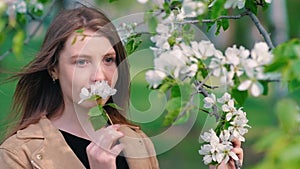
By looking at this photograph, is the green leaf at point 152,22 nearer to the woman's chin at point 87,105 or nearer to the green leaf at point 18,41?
the green leaf at point 18,41

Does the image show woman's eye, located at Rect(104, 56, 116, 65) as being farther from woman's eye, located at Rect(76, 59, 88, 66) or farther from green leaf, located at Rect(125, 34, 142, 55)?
green leaf, located at Rect(125, 34, 142, 55)

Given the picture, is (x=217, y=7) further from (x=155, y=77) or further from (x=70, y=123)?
(x=70, y=123)

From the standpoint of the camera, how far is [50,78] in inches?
121

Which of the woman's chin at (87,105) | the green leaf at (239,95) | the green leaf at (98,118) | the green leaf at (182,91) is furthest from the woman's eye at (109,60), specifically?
the green leaf at (182,91)

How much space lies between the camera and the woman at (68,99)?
278cm

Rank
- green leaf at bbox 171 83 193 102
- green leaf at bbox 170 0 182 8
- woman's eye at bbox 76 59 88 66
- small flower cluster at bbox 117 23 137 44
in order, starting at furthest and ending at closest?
1. woman's eye at bbox 76 59 88 66
2. small flower cluster at bbox 117 23 137 44
3. green leaf at bbox 170 0 182 8
4. green leaf at bbox 171 83 193 102

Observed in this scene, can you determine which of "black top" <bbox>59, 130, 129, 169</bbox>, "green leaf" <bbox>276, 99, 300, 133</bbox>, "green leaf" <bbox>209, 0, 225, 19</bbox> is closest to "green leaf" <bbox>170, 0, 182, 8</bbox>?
"green leaf" <bbox>209, 0, 225, 19</bbox>

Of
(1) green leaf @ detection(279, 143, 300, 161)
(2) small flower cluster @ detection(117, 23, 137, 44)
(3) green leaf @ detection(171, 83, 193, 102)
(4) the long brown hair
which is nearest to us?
(1) green leaf @ detection(279, 143, 300, 161)

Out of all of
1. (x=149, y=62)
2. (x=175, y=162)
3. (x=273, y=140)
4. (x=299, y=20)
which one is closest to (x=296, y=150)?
(x=273, y=140)

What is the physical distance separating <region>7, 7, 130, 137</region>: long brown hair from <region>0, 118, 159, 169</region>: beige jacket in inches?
2.8

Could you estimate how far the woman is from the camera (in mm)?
2783

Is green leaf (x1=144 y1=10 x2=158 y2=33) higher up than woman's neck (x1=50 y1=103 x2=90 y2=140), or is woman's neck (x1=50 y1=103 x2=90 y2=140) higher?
green leaf (x1=144 y1=10 x2=158 y2=33)

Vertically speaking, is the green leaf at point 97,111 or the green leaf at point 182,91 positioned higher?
the green leaf at point 182,91

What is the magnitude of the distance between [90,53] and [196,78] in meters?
0.76
